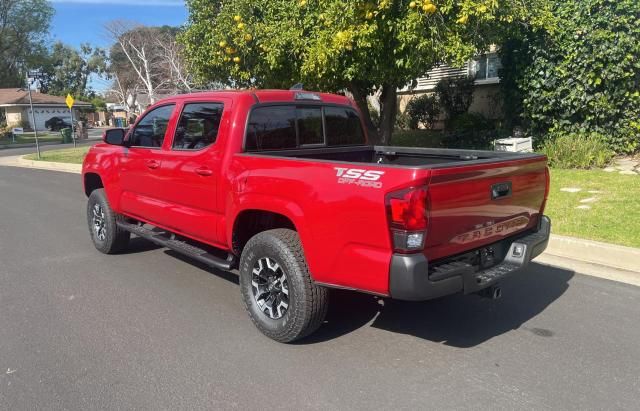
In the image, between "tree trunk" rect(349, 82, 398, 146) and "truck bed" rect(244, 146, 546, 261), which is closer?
"truck bed" rect(244, 146, 546, 261)

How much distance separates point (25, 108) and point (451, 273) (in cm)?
6218

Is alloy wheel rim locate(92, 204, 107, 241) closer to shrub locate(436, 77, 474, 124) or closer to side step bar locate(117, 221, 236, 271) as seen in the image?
side step bar locate(117, 221, 236, 271)

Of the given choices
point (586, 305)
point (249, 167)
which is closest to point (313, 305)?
point (249, 167)

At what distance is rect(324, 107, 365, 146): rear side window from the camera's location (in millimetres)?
5074

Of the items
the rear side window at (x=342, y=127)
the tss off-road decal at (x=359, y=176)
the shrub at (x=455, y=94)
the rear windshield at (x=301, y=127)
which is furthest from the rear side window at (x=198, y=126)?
the shrub at (x=455, y=94)

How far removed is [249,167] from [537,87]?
9.03 metres

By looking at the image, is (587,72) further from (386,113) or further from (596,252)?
(596,252)

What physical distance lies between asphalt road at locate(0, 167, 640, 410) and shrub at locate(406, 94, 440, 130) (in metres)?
11.4

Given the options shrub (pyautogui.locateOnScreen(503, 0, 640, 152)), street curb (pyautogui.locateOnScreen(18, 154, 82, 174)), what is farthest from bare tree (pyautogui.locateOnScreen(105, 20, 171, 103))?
shrub (pyautogui.locateOnScreen(503, 0, 640, 152))

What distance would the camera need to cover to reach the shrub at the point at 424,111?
639 inches

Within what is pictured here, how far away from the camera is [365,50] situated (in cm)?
892

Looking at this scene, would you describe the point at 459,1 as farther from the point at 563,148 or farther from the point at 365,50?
the point at 563,148

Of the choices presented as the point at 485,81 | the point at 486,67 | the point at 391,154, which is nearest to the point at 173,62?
the point at 486,67

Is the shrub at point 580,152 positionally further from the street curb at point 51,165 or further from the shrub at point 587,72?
the street curb at point 51,165
